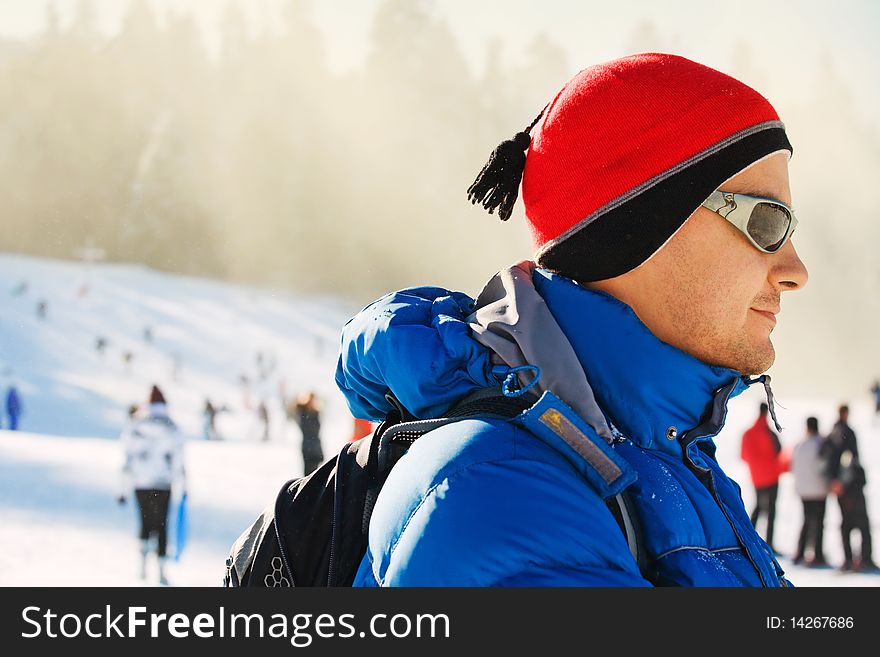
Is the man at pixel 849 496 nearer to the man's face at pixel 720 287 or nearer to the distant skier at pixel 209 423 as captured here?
the man's face at pixel 720 287

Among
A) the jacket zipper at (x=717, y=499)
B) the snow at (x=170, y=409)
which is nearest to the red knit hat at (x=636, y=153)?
the jacket zipper at (x=717, y=499)

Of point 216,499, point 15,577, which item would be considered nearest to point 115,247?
point 216,499

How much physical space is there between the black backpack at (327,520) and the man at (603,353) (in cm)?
5

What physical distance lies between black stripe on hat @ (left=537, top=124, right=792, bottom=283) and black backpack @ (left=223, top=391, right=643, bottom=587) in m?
0.33

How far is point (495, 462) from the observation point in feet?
3.40

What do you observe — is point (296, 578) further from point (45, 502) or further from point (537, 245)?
point (45, 502)

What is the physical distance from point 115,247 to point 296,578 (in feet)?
142

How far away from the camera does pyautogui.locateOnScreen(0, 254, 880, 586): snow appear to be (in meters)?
7.73

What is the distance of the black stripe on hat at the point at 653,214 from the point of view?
4.35ft

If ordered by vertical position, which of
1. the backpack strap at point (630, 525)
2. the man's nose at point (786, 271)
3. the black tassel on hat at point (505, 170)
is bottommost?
the backpack strap at point (630, 525)

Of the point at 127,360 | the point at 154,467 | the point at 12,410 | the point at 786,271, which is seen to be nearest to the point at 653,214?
the point at 786,271

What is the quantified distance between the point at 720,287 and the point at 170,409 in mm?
18239

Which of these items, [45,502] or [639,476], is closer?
[639,476]

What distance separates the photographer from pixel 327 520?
1.28 meters
